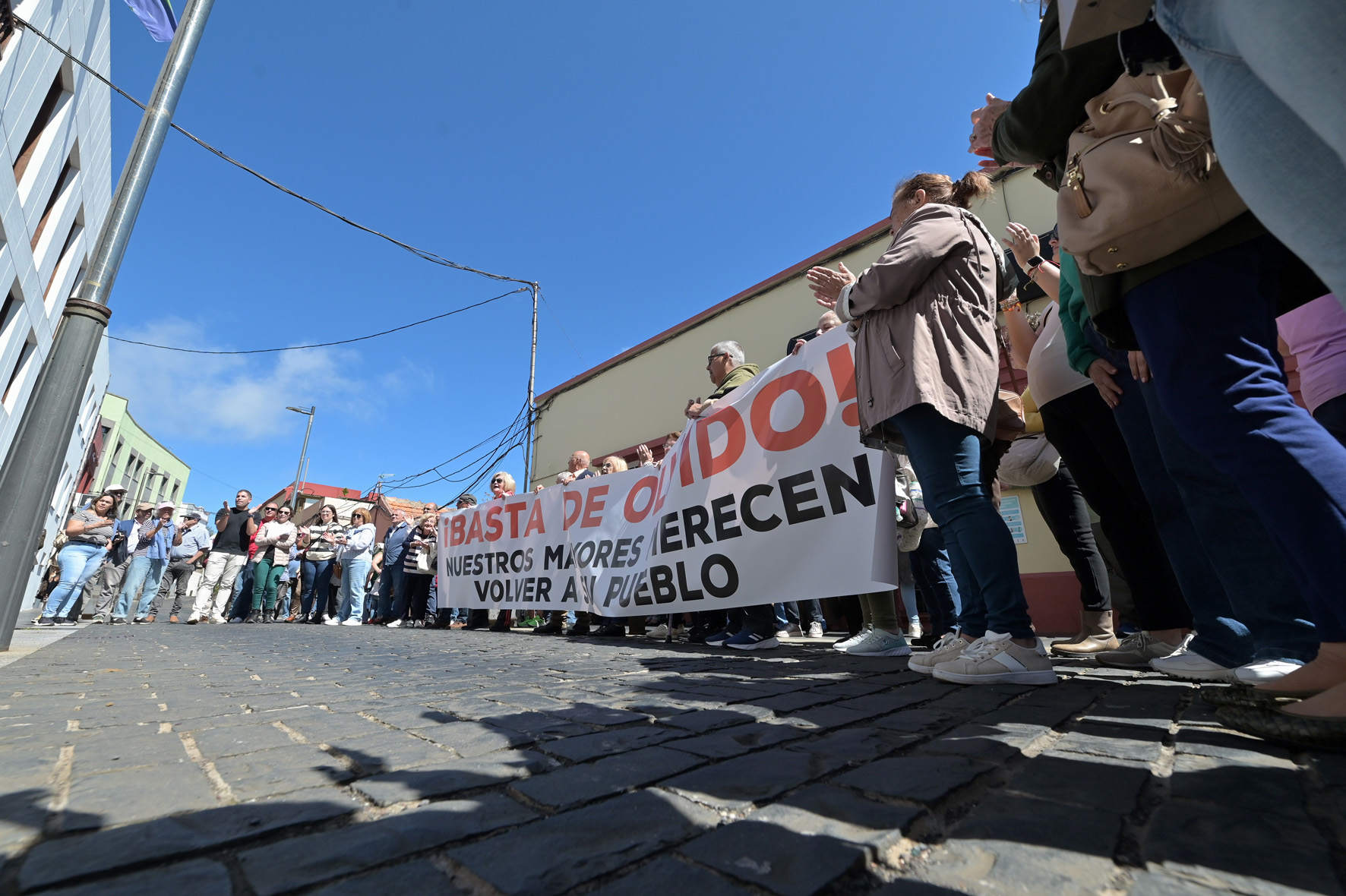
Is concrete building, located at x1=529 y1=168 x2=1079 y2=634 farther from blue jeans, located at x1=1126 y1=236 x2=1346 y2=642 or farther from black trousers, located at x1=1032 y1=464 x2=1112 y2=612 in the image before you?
blue jeans, located at x1=1126 y1=236 x2=1346 y2=642

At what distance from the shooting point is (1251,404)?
1379mm

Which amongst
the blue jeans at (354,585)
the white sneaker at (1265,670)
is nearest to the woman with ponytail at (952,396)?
the white sneaker at (1265,670)

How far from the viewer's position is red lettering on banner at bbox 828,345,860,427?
3639 millimetres

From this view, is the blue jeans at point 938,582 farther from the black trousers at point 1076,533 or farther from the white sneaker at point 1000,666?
the white sneaker at point 1000,666

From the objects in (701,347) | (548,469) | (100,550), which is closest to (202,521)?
(100,550)

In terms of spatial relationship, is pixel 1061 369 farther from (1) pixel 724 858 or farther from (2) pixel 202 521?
(2) pixel 202 521

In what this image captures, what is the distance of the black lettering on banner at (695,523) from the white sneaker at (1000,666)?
86.1 inches

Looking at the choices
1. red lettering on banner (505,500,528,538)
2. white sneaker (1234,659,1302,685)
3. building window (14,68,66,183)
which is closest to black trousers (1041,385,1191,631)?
Result: white sneaker (1234,659,1302,685)

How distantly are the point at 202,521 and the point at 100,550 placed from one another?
158 cm

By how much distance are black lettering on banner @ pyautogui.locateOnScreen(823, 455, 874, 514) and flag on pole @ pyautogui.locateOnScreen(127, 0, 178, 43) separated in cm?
1091

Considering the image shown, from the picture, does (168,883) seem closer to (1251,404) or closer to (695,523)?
(1251,404)

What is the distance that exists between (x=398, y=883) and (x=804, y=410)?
3.47 metres

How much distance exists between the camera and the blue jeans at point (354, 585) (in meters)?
9.70

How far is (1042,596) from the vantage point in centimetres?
644
